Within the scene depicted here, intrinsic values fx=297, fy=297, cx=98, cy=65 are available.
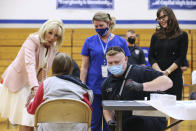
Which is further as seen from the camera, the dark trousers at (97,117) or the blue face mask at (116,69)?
the dark trousers at (97,117)

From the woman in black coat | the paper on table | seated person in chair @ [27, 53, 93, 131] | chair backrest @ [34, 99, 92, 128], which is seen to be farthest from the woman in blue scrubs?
the paper on table

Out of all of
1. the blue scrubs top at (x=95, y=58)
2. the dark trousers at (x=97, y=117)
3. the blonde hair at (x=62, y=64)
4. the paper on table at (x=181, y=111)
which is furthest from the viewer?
the blue scrubs top at (x=95, y=58)

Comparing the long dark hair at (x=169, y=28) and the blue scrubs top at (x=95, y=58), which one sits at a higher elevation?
the long dark hair at (x=169, y=28)

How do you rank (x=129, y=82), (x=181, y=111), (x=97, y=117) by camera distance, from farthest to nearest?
(x=97, y=117)
(x=129, y=82)
(x=181, y=111)

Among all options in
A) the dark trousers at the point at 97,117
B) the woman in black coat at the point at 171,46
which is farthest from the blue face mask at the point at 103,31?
the dark trousers at the point at 97,117

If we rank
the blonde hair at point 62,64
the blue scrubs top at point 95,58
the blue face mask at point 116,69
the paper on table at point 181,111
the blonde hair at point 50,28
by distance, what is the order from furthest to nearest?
1. the blue scrubs top at point 95,58
2. the blonde hair at point 50,28
3. the blue face mask at point 116,69
4. the blonde hair at point 62,64
5. the paper on table at point 181,111

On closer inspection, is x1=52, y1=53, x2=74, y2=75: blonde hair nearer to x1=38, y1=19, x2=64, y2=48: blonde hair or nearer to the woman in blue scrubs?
x1=38, y1=19, x2=64, y2=48: blonde hair

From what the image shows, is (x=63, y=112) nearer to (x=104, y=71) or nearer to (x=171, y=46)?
(x=104, y=71)

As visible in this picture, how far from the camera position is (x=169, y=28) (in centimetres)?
297

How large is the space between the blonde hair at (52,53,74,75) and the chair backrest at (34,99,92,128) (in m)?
0.29

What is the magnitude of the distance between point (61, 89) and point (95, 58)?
3.26 ft

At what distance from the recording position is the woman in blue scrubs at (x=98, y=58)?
287 cm

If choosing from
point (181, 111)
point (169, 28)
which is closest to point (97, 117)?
point (169, 28)

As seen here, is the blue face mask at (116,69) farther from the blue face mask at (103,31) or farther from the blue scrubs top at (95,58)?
the blue face mask at (103,31)
